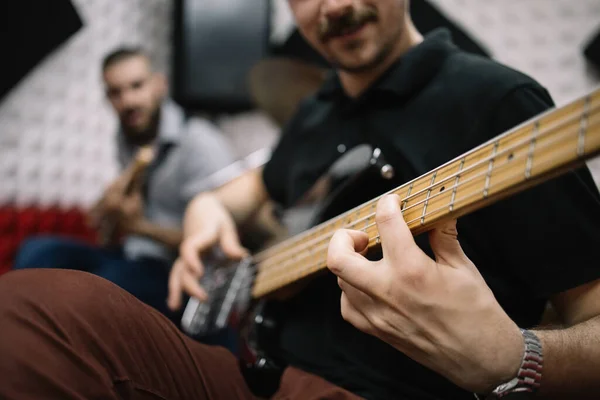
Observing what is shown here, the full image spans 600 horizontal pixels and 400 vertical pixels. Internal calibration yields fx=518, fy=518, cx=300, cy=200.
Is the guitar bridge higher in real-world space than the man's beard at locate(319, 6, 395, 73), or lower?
lower

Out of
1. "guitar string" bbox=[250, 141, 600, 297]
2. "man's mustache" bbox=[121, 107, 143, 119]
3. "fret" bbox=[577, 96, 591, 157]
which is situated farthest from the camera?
"man's mustache" bbox=[121, 107, 143, 119]

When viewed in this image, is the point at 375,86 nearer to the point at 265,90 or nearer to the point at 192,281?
the point at 192,281

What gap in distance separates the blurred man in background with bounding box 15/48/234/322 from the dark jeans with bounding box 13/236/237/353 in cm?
12

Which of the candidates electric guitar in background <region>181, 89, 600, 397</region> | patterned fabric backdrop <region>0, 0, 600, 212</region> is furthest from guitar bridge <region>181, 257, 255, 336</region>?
patterned fabric backdrop <region>0, 0, 600, 212</region>

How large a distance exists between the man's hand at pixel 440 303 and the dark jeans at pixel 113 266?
769 millimetres

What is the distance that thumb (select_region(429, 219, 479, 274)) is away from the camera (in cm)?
50

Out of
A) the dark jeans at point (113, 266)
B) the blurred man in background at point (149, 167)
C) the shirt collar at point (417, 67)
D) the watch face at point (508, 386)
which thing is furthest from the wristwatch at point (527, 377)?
the blurred man in background at point (149, 167)

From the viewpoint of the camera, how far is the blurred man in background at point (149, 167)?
1813mm

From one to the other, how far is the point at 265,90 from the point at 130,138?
0.58 metres

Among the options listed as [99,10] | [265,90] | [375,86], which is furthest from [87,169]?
[375,86]

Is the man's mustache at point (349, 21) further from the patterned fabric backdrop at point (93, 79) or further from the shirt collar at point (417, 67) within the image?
the patterned fabric backdrop at point (93, 79)

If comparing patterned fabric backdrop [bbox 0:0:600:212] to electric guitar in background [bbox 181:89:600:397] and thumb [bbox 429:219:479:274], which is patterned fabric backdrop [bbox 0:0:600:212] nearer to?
electric guitar in background [bbox 181:89:600:397]

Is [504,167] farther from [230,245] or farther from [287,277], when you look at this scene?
[230,245]

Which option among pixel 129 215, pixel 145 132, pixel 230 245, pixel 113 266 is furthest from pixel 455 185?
pixel 145 132
